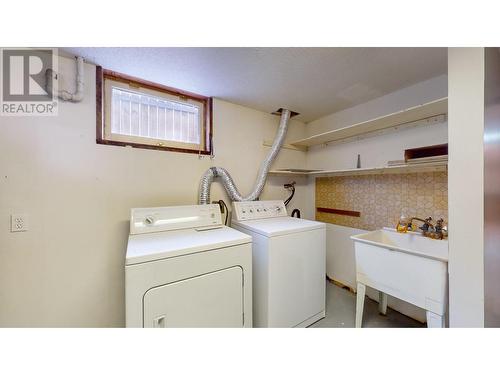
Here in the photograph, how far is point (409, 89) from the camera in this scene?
174 centimetres

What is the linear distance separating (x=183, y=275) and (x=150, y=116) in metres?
1.46

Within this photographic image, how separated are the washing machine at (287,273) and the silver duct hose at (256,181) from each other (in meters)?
0.29

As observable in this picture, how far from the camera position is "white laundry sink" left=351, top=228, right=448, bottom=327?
3.79 ft

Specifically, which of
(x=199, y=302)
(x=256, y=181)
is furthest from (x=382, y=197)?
(x=199, y=302)

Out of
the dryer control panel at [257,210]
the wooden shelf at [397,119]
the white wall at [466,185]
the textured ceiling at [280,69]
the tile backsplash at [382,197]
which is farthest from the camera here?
the dryer control panel at [257,210]

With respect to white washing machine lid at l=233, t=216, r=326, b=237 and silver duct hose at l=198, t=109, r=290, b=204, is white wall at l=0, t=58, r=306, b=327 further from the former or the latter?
white washing machine lid at l=233, t=216, r=326, b=237

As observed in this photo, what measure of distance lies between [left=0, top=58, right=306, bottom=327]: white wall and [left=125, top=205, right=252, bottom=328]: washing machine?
323mm

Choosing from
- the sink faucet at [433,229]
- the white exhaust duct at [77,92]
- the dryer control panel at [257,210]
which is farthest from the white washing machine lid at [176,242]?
the sink faucet at [433,229]

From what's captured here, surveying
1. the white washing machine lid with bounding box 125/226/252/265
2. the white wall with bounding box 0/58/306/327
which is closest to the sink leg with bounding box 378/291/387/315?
the white washing machine lid with bounding box 125/226/252/265

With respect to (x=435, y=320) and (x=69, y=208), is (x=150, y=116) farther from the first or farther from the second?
(x=435, y=320)

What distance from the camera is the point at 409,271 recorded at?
1272 millimetres

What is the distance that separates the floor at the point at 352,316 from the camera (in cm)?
168

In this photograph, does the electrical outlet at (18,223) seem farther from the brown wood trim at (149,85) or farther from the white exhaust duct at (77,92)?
the brown wood trim at (149,85)
